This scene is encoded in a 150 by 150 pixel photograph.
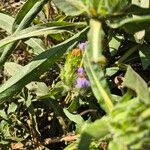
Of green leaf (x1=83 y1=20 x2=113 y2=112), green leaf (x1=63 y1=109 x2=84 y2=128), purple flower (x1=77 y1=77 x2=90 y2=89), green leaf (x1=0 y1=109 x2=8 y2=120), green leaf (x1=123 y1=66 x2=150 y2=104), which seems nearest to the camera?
green leaf (x1=123 y1=66 x2=150 y2=104)

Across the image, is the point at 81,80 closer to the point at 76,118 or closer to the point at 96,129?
the point at 76,118

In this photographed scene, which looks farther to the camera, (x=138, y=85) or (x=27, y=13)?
(x=27, y=13)

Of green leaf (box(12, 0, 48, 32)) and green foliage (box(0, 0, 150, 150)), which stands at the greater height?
green leaf (box(12, 0, 48, 32))

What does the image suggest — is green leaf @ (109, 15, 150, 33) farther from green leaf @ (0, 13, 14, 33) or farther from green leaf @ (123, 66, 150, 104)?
green leaf @ (0, 13, 14, 33)

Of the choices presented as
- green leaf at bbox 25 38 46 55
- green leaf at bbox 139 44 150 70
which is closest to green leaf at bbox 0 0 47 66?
green leaf at bbox 25 38 46 55

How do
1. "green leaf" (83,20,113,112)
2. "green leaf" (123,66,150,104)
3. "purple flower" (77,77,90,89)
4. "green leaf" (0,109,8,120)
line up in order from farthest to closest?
"green leaf" (0,109,8,120), "purple flower" (77,77,90,89), "green leaf" (83,20,113,112), "green leaf" (123,66,150,104)

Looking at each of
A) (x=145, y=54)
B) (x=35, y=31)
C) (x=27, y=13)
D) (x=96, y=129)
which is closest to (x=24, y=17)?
(x=27, y=13)
